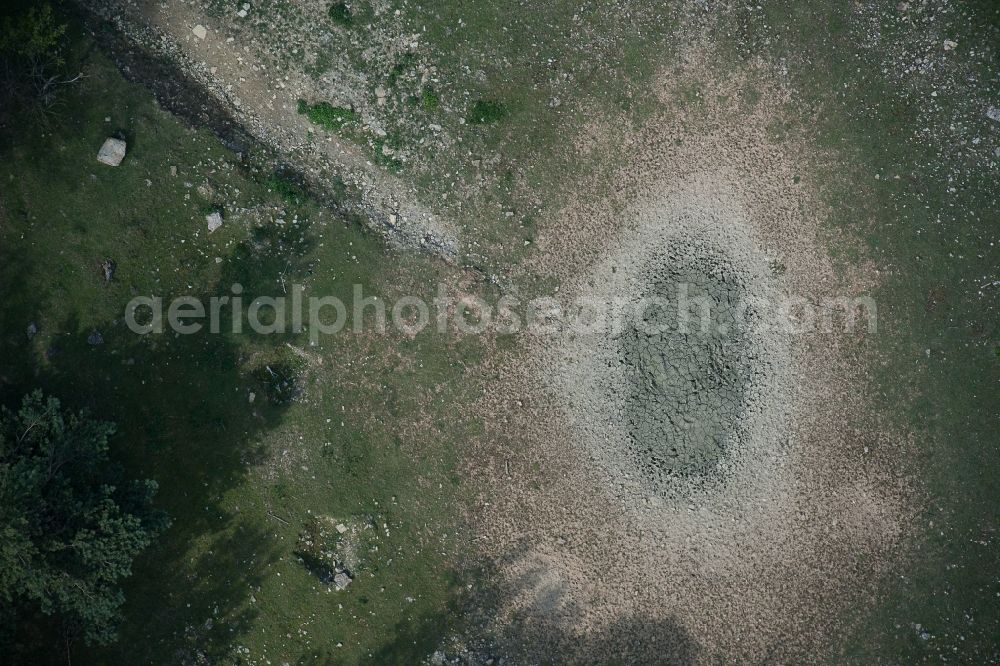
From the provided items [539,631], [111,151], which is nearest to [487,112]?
[111,151]

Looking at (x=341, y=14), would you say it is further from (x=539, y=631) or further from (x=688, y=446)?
(x=539, y=631)

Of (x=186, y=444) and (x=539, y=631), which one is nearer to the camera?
(x=186, y=444)

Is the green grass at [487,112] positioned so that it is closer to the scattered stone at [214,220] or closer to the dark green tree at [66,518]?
the scattered stone at [214,220]

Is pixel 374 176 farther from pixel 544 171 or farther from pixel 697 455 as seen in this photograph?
pixel 697 455

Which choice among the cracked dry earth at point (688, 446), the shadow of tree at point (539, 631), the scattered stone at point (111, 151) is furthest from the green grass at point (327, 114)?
the shadow of tree at point (539, 631)

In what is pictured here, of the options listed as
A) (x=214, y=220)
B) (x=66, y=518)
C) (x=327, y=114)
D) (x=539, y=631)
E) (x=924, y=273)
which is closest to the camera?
(x=66, y=518)
